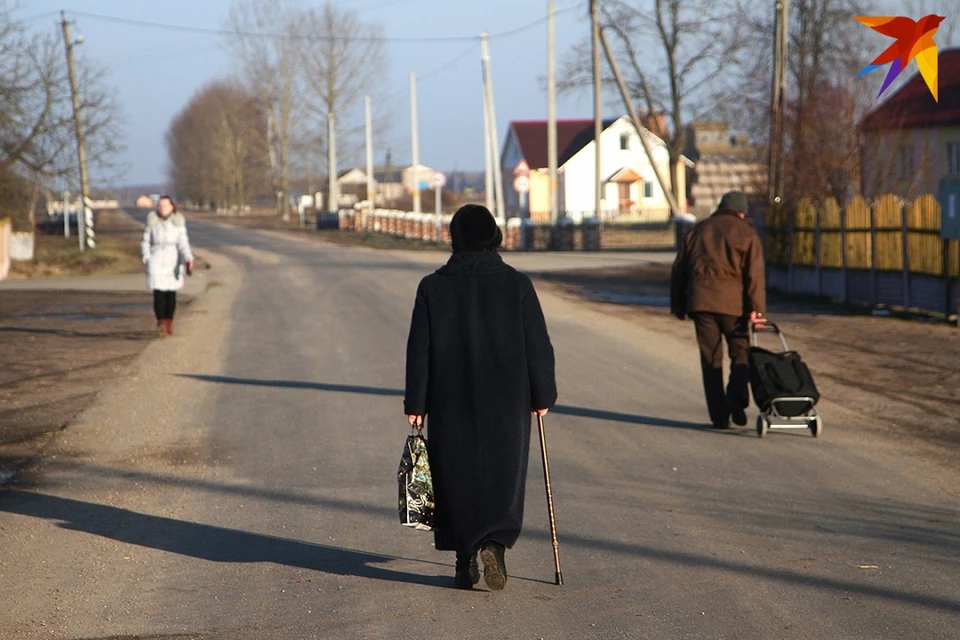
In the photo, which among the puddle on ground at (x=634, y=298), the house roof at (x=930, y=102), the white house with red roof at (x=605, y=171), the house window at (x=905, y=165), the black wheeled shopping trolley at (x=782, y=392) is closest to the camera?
the black wheeled shopping trolley at (x=782, y=392)

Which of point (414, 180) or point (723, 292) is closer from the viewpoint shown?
point (723, 292)

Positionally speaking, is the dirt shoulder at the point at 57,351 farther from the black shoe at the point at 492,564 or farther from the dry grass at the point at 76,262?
the black shoe at the point at 492,564

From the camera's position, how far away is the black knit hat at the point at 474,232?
4.96 m

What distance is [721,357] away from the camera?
28.8 feet

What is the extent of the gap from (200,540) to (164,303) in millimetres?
9441

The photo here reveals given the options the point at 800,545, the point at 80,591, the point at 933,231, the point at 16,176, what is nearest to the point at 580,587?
the point at 800,545

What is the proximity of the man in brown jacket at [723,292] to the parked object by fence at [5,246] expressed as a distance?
24.2 m

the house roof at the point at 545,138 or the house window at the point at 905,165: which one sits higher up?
the house roof at the point at 545,138

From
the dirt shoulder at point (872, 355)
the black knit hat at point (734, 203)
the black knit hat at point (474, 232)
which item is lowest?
the dirt shoulder at point (872, 355)

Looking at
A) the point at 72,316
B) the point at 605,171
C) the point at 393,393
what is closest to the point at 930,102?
the point at 72,316

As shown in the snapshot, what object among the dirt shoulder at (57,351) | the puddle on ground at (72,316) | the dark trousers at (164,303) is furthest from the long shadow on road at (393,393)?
the puddle on ground at (72,316)

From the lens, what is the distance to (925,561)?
17.8 feet

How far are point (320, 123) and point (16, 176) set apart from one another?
4660 centimetres

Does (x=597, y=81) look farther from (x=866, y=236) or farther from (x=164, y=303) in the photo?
(x=164, y=303)
